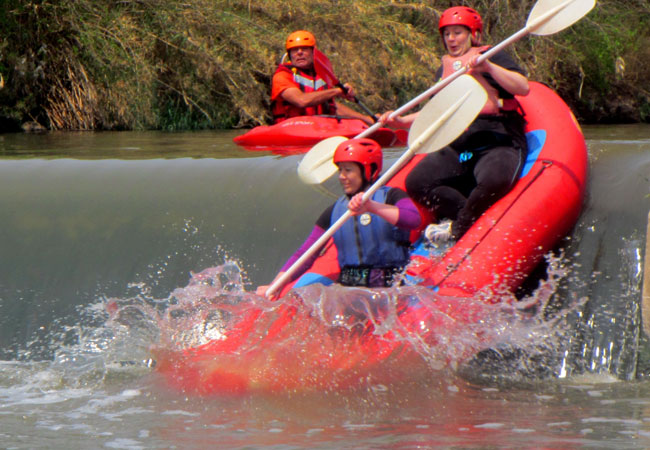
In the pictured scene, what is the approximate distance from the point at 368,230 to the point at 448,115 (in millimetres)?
563

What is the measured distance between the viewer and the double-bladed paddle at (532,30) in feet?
12.1

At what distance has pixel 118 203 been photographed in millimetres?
4758

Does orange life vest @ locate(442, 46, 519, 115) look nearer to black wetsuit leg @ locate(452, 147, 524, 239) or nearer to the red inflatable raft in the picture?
black wetsuit leg @ locate(452, 147, 524, 239)

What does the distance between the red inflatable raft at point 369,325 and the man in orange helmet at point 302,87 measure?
299 cm

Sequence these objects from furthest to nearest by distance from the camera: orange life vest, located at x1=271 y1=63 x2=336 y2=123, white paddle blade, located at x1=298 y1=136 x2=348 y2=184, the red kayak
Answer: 1. orange life vest, located at x1=271 y1=63 x2=336 y2=123
2. the red kayak
3. white paddle blade, located at x1=298 y1=136 x2=348 y2=184

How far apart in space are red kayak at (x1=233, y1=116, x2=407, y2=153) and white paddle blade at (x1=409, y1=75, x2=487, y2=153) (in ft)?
8.10

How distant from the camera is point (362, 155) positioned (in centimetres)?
335

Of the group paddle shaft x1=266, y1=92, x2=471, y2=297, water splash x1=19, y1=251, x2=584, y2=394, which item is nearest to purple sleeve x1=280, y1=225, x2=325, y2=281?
paddle shaft x1=266, y1=92, x2=471, y2=297

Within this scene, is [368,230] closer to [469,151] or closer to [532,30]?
[469,151]

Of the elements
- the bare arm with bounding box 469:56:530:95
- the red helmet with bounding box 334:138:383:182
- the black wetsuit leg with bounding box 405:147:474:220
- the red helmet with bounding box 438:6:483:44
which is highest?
the red helmet with bounding box 438:6:483:44

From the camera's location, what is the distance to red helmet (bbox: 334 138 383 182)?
11.0 ft

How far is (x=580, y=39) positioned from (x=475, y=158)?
29.0 feet

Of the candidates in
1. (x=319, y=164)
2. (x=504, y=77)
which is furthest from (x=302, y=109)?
(x=504, y=77)

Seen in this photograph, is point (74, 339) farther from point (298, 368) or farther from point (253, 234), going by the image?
point (298, 368)
